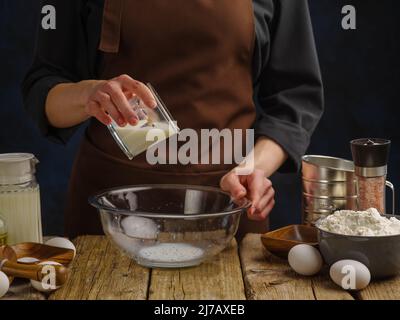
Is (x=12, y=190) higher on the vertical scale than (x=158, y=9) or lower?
lower

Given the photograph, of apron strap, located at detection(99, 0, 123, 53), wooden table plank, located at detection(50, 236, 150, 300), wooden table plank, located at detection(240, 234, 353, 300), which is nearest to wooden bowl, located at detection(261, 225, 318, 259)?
wooden table plank, located at detection(240, 234, 353, 300)

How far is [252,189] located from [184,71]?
0.42 meters

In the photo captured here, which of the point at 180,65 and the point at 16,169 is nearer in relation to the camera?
the point at 16,169

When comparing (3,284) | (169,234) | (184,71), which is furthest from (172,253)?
(184,71)

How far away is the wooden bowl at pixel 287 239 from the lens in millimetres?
1510

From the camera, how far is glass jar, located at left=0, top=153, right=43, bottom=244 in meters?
1.53

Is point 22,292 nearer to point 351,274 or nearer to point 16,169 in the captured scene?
point 16,169

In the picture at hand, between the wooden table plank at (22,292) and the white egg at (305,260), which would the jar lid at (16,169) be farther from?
the white egg at (305,260)

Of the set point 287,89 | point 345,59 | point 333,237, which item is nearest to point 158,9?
point 287,89

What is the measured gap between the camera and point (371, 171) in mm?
1593

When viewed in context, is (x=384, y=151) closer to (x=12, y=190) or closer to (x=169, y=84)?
(x=169, y=84)

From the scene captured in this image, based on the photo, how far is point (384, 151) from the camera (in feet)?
5.23

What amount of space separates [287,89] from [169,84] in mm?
290
